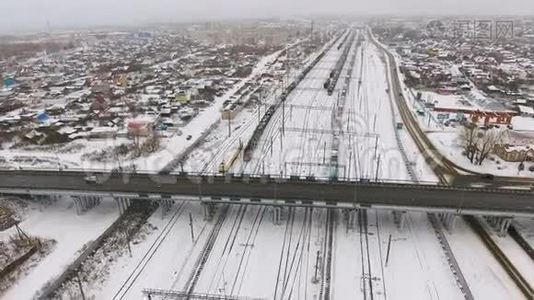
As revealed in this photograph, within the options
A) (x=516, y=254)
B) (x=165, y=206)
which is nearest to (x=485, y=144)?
(x=516, y=254)

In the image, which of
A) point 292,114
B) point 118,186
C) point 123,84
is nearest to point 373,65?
point 292,114

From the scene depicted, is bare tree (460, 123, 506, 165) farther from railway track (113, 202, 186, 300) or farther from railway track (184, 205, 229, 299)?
railway track (113, 202, 186, 300)

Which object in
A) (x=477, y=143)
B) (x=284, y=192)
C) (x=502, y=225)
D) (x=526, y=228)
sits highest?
(x=477, y=143)

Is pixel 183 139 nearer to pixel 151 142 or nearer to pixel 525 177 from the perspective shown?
pixel 151 142

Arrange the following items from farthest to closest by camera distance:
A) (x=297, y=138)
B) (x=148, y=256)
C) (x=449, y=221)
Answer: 1. (x=297, y=138)
2. (x=449, y=221)
3. (x=148, y=256)

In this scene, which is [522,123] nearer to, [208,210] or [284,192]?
[284,192]

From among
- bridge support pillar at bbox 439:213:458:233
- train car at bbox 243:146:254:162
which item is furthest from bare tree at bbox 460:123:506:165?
train car at bbox 243:146:254:162
